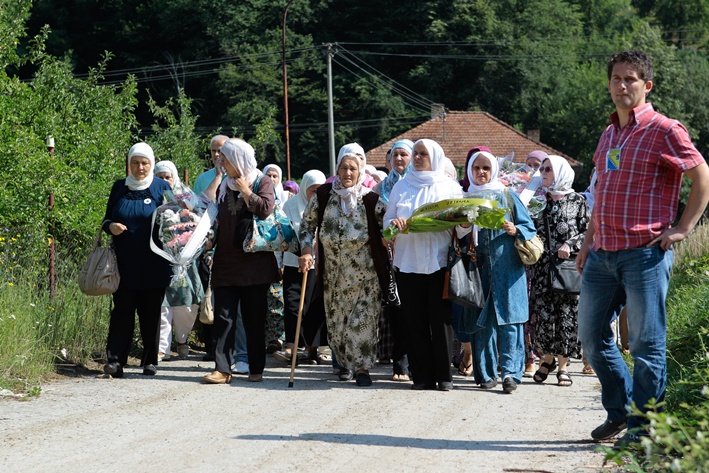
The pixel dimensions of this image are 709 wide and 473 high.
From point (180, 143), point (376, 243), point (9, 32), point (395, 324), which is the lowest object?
point (395, 324)

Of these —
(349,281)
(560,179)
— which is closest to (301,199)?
(349,281)

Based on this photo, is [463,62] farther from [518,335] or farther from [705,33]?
[518,335]

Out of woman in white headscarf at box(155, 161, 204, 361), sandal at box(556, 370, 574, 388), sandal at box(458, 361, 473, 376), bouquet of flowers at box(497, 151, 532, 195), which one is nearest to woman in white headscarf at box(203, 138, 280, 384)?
woman in white headscarf at box(155, 161, 204, 361)

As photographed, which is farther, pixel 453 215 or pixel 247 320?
pixel 247 320

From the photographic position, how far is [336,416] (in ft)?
26.3

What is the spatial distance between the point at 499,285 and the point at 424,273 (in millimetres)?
712

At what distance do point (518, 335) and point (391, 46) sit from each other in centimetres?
6320

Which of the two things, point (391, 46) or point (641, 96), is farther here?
point (391, 46)

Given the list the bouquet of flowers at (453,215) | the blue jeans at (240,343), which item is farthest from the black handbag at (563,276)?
the blue jeans at (240,343)

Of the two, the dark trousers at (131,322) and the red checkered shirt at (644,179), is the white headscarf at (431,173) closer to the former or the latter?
the dark trousers at (131,322)

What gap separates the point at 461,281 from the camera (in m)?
9.58

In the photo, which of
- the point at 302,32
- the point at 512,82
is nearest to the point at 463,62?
the point at 512,82

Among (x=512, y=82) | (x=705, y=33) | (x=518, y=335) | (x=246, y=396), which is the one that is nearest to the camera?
(x=246, y=396)

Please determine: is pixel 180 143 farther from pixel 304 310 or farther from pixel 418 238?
pixel 418 238
